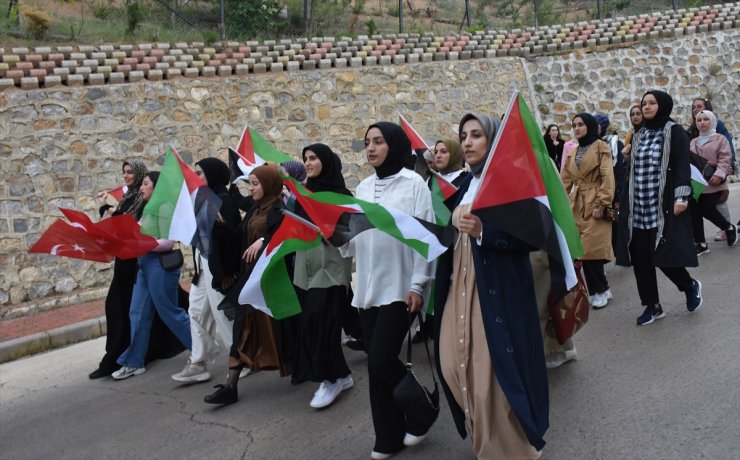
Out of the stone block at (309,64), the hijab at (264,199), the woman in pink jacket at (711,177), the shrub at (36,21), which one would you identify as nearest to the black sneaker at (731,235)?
the woman in pink jacket at (711,177)

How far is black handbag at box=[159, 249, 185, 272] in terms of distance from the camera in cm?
629

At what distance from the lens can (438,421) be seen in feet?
15.3

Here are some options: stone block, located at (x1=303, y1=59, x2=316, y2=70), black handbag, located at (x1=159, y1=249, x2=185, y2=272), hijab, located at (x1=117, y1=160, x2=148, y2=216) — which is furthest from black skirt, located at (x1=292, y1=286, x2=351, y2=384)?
stone block, located at (x1=303, y1=59, x2=316, y2=70)

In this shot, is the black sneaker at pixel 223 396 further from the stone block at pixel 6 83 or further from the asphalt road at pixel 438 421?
the stone block at pixel 6 83

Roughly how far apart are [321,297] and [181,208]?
4.60 feet

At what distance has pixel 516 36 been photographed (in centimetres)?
1641

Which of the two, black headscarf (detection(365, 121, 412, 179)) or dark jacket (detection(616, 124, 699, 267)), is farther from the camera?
dark jacket (detection(616, 124, 699, 267))

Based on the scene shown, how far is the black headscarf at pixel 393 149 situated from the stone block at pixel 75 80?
762 centimetres

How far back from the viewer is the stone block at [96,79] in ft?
35.1

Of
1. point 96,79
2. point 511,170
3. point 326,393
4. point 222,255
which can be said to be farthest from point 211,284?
point 96,79

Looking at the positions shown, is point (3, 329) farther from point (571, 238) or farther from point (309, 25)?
point (309, 25)

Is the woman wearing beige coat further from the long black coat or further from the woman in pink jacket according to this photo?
the long black coat

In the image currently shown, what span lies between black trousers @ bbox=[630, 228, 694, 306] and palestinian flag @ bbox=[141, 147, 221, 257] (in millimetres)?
3452

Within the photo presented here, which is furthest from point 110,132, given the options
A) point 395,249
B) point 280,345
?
point 395,249
